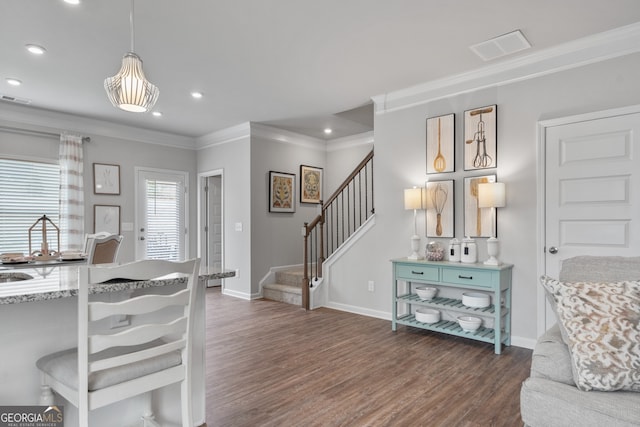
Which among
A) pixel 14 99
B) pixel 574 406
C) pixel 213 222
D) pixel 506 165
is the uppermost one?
pixel 14 99

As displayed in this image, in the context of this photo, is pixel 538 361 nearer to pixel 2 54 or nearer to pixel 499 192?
pixel 499 192

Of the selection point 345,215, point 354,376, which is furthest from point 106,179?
point 354,376

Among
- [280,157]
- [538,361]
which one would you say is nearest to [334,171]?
[280,157]

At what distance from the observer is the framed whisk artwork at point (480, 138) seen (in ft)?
12.0

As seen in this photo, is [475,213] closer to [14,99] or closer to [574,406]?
[574,406]

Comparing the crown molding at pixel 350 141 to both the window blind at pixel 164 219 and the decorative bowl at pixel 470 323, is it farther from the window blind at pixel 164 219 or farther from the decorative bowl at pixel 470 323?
the decorative bowl at pixel 470 323

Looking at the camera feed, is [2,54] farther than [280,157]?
No

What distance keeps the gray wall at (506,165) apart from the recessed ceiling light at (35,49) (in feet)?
11.3

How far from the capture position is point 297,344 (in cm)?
357

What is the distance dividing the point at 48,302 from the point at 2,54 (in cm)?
299

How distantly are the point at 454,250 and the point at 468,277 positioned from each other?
0.39 metres

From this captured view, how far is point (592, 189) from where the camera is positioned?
3.12 meters

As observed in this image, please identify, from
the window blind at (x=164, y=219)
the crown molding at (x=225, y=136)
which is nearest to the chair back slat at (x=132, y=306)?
the crown molding at (x=225, y=136)

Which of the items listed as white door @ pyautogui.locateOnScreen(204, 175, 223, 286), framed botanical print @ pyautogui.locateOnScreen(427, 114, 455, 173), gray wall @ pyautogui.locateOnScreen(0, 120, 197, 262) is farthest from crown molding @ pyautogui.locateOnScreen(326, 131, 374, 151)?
gray wall @ pyautogui.locateOnScreen(0, 120, 197, 262)
